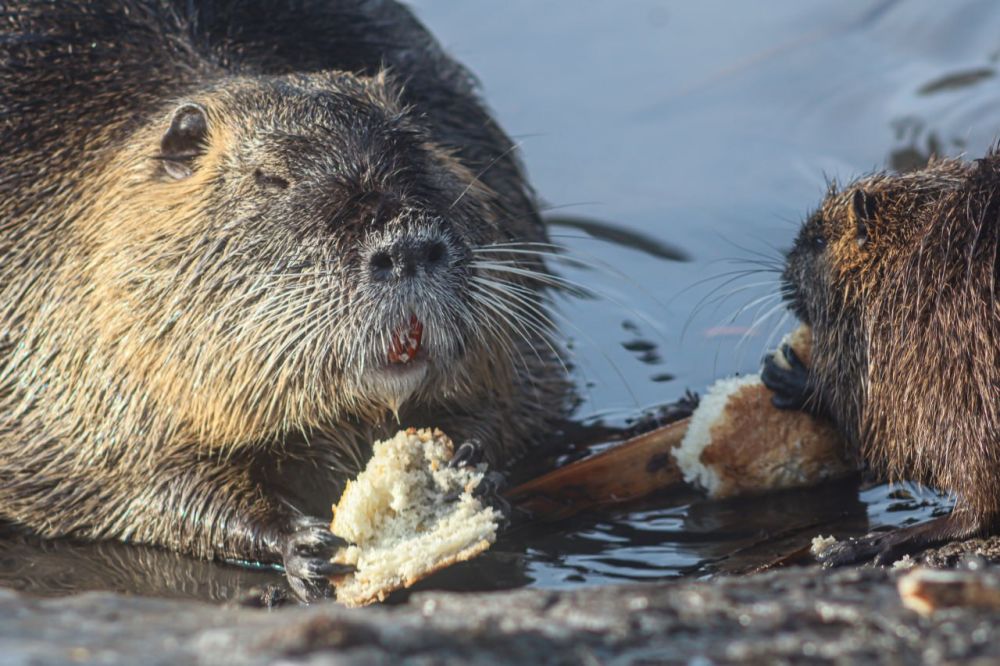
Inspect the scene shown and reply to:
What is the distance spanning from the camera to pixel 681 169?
720 cm

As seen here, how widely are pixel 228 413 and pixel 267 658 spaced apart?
1.87 meters

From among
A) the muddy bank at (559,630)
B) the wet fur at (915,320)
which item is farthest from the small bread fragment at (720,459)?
the muddy bank at (559,630)

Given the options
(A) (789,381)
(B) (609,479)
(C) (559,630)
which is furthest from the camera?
(B) (609,479)

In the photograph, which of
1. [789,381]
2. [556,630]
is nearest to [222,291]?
[789,381]

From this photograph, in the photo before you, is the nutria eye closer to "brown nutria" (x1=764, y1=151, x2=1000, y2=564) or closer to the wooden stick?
the wooden stick

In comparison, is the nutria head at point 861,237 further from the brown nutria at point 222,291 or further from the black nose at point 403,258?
the black nose at point 403,258

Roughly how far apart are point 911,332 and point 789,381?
54cm

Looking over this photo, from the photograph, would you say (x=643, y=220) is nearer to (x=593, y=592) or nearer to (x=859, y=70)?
(x=859, y=70)

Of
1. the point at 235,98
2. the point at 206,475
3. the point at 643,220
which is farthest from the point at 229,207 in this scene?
the point at 643,220

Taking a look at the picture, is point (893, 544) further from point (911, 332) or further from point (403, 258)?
point (403, 258)

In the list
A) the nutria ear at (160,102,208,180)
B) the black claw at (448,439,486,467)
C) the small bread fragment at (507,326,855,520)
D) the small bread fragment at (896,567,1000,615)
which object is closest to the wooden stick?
the small bread fragment at (507,326,855,520)

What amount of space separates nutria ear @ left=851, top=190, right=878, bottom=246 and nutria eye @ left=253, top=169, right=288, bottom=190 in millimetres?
1479

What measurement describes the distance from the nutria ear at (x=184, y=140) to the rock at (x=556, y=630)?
1975mm

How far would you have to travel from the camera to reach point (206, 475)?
13.8ft
